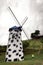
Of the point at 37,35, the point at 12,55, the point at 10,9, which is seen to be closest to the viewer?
the point at 12,55

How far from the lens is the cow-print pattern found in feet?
145

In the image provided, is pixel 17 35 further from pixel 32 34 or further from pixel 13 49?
pixel 32 34

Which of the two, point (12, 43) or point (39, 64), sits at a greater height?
point (12, 43)

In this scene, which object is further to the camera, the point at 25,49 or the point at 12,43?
the point at 25,49

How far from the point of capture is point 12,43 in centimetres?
4516

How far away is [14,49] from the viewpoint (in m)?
44.6

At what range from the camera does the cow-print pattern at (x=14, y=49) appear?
145 feet

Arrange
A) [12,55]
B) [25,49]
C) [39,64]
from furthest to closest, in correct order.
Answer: [25,49], [12,55], [39,64]

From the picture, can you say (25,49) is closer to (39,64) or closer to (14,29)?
(14,29)

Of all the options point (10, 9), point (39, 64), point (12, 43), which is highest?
point (10, 9)

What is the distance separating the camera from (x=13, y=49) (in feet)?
146

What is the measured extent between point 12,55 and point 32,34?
53.2 meters

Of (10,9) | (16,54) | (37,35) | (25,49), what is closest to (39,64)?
(16,54)

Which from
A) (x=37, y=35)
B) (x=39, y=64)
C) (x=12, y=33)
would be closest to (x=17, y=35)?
(x=12, y=33)
